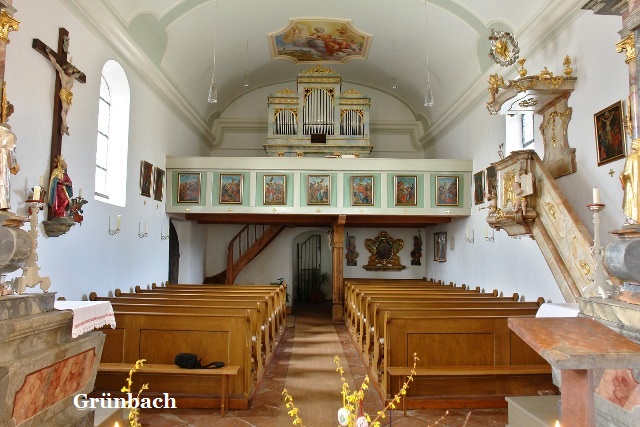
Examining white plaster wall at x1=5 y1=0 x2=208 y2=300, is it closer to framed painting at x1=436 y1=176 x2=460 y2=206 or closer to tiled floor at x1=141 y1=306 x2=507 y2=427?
tiled floor at x1=141 y1=306 x2=507 y2=427

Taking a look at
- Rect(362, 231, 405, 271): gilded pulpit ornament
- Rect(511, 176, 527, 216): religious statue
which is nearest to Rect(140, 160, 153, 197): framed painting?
Rect(511, 176, 527, 216): religious statue

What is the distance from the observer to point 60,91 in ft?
23.7

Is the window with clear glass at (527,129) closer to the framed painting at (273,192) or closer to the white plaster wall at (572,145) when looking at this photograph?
the white plaster wall at (572,145)

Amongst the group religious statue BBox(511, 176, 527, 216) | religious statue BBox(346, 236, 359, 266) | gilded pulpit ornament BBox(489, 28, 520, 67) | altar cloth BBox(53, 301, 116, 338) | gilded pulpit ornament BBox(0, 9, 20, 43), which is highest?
gilded pulpit ornament BBox(489, 28, 520, 67)

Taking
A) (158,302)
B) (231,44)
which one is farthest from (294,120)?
(158,302)

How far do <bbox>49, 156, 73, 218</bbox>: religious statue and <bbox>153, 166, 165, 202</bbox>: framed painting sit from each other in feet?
14.5

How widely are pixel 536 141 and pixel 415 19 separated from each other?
175 inches

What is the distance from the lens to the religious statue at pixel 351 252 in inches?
685

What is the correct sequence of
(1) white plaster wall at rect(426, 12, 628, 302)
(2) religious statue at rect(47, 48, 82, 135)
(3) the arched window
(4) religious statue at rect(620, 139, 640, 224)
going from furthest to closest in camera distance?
(3) the arched window
(2) religious statue at rect(47, 48, 82, 135)
(1) white plaster wall at rect(426, 12, 628, 302)
(4) religious statue at rect(620, 139, 640, 224)

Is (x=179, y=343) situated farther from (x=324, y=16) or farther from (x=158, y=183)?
(x=324, y=16)

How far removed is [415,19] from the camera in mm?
11508

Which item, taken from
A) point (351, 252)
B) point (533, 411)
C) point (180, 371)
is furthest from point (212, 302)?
point (351, 252)

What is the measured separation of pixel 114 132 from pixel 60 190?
3163 millimetres

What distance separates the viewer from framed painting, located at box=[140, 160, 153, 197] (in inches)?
424
